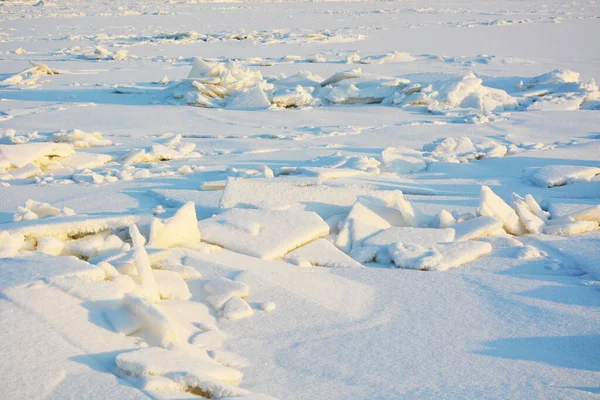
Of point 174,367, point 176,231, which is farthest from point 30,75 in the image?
point 174,367

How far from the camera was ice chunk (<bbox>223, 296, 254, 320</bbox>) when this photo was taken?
86.7 inches

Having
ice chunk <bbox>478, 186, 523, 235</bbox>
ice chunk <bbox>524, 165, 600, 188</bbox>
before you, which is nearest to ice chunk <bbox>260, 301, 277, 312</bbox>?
ice chunk <bbox>478, 186, 523, 235</bbox>

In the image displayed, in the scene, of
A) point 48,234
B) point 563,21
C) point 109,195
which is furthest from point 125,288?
point 563,21

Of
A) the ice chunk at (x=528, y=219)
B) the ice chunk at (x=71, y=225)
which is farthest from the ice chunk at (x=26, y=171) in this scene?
the ice chunk at (x=528, y=219)

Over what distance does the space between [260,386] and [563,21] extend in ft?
58.1

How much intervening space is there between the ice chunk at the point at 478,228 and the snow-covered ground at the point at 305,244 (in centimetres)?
1

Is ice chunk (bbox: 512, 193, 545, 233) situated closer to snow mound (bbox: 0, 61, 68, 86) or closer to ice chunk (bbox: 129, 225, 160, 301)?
ice chunk (bbox: 129, 225, 160, 301)

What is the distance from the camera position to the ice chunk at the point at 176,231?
105 inches

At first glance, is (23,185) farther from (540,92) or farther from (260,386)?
(540,92)

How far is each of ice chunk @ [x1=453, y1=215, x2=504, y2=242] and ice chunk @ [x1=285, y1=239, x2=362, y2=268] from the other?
561mm

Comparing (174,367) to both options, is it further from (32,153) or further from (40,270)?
(32,153)

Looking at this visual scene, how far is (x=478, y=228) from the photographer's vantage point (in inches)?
118

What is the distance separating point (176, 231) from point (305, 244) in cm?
55

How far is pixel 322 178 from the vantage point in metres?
3.79
